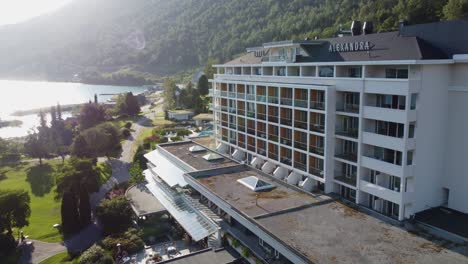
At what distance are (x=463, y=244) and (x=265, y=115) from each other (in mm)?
25092

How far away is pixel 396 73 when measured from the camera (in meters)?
32.9

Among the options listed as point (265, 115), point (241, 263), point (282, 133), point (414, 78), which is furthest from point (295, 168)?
point (414, 78)

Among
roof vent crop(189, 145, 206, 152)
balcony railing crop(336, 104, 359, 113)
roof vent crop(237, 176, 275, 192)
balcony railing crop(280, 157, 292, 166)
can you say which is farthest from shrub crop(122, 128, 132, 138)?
balcony railing crop(336, 104, 359, 113)

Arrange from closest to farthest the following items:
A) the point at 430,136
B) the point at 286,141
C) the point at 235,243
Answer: the point at 430,136 < the point at 235,243 < the point at 286,141

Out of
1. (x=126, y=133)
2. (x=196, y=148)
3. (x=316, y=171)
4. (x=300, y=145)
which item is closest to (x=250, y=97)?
(x=300, y=145)

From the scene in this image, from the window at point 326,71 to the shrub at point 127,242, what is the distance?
90.7 ft

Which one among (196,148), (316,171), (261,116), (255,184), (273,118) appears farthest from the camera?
(196,148)

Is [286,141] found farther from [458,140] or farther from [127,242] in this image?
[127,242]

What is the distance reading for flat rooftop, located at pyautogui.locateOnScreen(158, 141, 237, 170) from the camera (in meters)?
51.3

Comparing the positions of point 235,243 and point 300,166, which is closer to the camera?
point 235,243

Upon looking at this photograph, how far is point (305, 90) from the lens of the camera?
4012 cm

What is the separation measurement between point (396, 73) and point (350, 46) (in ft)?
23.7

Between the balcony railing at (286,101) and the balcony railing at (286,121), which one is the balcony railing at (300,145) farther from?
the balcony railing at (286,101)

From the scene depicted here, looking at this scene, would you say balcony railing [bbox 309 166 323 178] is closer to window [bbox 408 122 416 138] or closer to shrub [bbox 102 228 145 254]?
window [bbox 408 122 416 138]
